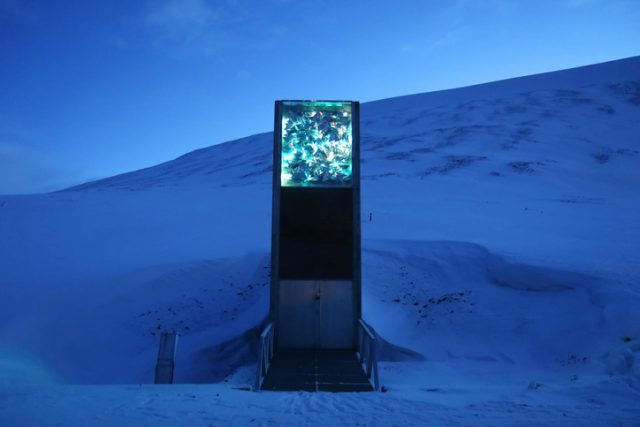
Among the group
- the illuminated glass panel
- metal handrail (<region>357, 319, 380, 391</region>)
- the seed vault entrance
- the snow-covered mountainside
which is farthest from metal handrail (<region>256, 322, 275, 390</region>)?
the illuminated glass panel

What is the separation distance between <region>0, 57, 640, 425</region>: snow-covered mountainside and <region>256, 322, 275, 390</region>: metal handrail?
60 cm

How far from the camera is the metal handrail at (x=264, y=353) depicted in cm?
952

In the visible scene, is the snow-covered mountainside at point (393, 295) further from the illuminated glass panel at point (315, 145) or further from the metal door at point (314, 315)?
the illuminated glass panel at point (315, 145)

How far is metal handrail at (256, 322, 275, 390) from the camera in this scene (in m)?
9.52

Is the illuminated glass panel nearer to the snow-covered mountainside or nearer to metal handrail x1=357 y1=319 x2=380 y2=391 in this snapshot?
metal handrail x1=357 y1=319 x2=380 y2=391

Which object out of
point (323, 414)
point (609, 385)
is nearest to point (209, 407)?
point (323, 414)

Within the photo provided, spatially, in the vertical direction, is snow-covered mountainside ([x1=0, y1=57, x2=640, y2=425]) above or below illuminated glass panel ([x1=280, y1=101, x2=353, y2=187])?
below

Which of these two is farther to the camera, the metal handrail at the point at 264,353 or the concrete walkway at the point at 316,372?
the concrete walkway at the point at 316,372

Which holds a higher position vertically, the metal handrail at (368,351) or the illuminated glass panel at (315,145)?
the illuminated glass panel at (315,145)

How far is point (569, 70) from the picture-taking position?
89375 mm

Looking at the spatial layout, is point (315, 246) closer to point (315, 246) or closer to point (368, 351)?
point (315, 246)

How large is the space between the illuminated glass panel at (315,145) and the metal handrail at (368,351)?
3.68 meters

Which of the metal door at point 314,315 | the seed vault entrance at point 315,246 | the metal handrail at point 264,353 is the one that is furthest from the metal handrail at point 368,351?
the metal handrail at point 264,353

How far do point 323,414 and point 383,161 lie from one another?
41487 millimetres
